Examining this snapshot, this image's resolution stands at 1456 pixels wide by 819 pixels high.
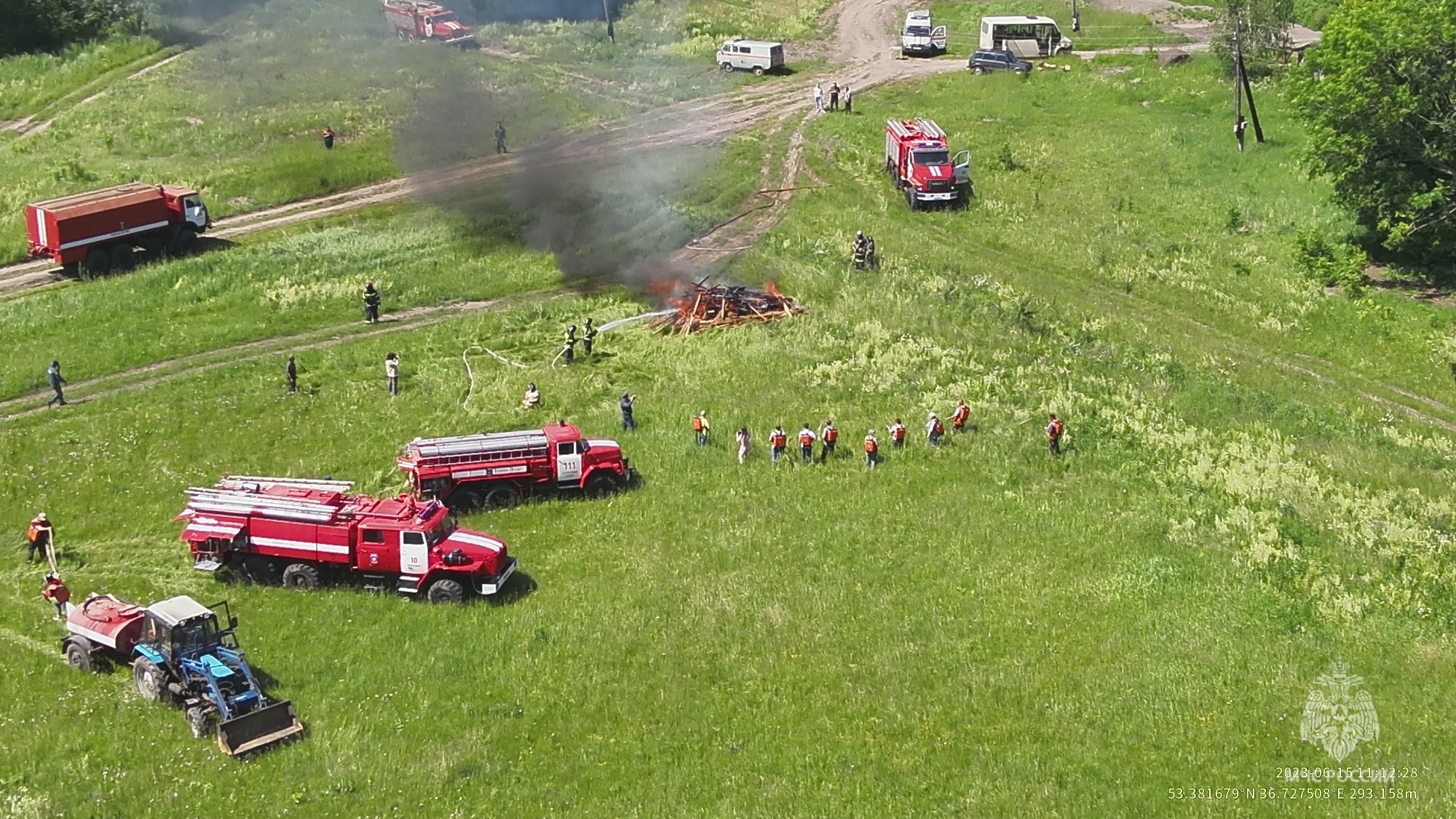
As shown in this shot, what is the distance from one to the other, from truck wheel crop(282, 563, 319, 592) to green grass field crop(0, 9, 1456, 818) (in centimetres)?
54

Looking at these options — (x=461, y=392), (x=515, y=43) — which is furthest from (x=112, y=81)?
(x=461, y=392)

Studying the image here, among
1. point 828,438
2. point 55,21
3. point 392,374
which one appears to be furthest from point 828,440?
point 55,21

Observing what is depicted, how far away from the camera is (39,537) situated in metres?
31.2

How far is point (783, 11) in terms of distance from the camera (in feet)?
321

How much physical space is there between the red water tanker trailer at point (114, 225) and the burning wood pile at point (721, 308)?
2204 centimetres

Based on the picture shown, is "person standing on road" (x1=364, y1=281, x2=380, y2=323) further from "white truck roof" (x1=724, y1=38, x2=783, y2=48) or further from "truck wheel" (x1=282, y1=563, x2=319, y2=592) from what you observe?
"white truck roof" (x1=724, y1=38, x2=783, y2=48)

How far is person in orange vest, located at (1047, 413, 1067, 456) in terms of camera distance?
120 ft

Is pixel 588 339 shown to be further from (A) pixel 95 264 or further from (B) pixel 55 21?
(B) pixel 55 21

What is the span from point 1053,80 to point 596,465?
55506 mm

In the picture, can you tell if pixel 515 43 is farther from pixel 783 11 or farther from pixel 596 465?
pixel 596 465

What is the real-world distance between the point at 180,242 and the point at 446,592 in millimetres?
31598

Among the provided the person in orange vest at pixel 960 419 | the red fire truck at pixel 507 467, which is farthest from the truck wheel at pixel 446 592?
the person in orange vest at pixel 960 419

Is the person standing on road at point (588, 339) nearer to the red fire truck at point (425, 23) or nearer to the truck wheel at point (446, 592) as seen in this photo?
the truck wheel at point (446, 592)

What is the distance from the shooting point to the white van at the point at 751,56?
81.5 metres
